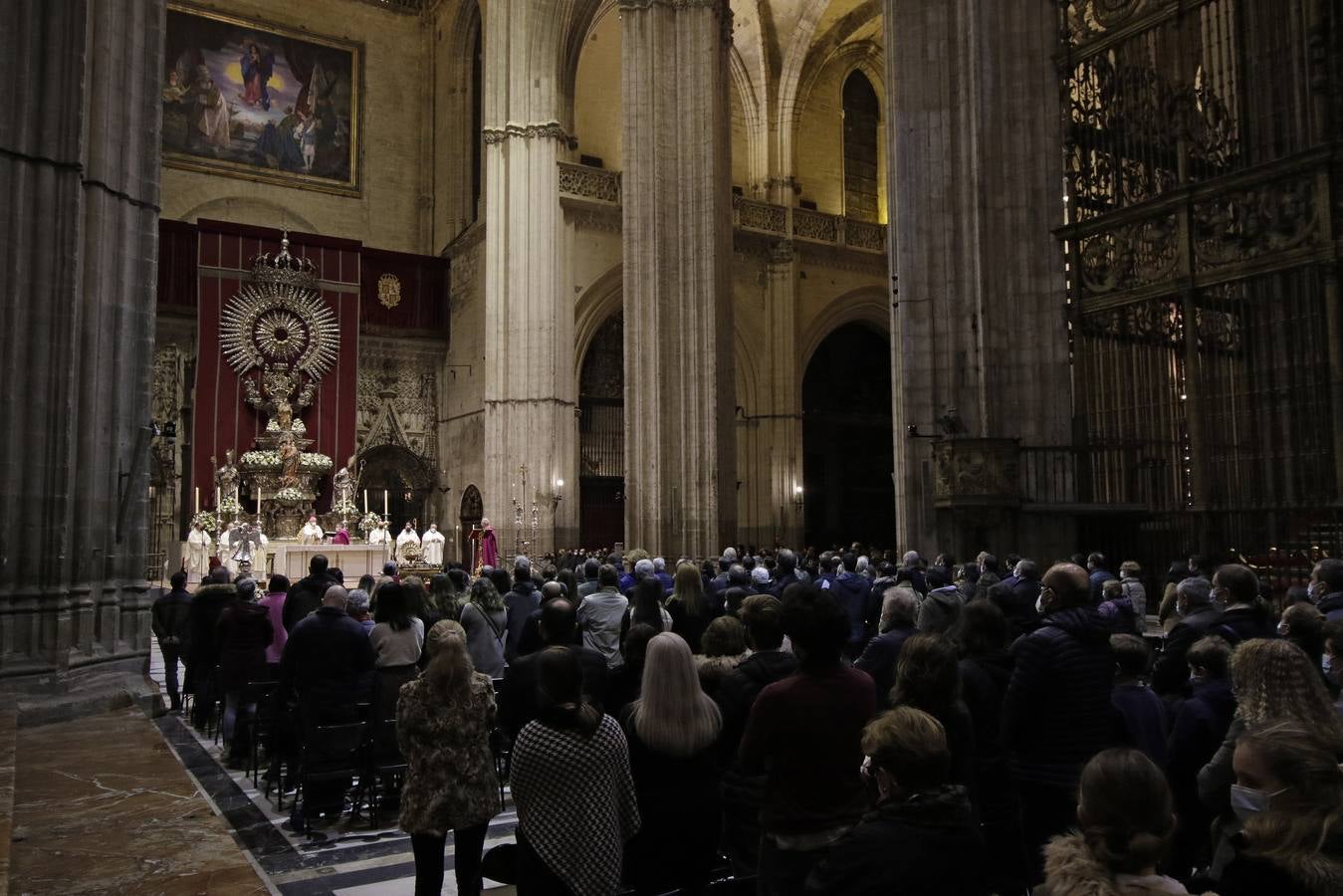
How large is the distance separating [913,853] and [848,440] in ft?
94.4

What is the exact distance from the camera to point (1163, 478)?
35.1 ft

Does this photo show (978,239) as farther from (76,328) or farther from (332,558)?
(332,558)

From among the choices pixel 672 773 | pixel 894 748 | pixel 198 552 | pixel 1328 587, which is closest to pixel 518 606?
pixel 672 773

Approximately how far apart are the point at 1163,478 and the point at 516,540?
51.8ft

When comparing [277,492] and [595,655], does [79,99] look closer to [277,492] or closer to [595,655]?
[595,655]

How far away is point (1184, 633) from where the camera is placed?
4.70m

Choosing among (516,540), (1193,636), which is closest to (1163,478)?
(1193,636)

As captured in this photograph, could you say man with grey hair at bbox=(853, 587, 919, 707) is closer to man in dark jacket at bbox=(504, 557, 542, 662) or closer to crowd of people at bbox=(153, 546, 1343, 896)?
crowd of people at bbox=(153, 546, 1343, 896)

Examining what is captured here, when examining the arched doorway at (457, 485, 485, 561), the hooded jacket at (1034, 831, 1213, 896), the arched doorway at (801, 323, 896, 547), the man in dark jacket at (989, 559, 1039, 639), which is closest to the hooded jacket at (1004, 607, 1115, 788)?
the man in dark jacket at (989, 559, 1039, 639)

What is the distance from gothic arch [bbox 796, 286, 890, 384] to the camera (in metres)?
28.6

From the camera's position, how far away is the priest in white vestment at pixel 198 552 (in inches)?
835

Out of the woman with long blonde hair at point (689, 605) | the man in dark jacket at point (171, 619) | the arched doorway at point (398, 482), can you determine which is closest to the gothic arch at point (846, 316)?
the arched doorway at point (398, 482)

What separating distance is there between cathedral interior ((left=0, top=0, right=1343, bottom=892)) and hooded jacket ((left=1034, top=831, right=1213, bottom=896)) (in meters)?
7.84

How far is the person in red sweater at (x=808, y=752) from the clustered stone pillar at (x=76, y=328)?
714 cm
